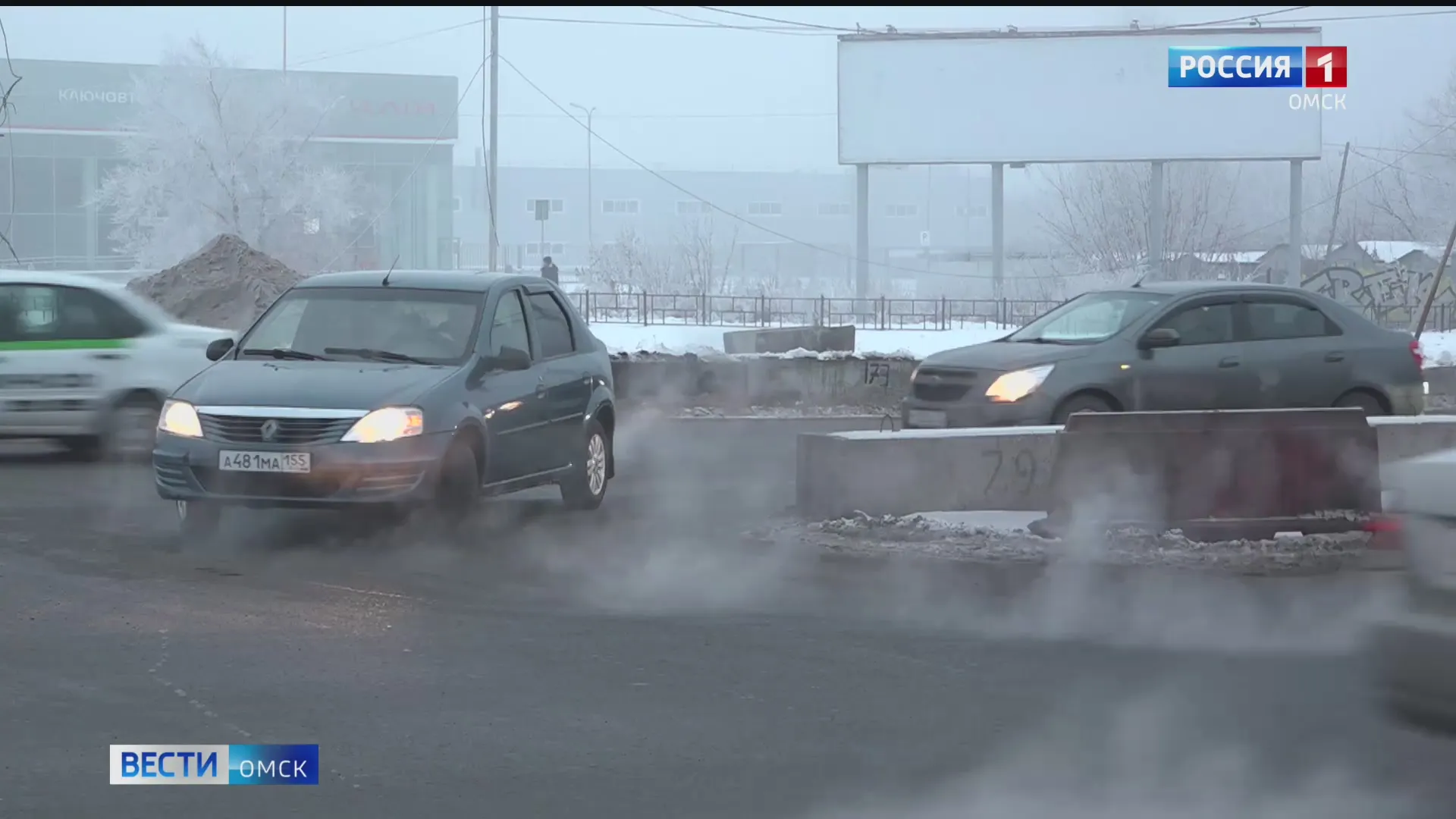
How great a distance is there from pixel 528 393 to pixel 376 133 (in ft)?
252

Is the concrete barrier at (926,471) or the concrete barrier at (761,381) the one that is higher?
the concrete barrier at (761,381)

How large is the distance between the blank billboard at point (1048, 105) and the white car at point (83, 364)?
128 ft

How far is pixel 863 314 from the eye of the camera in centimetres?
4706

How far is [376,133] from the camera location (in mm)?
84375

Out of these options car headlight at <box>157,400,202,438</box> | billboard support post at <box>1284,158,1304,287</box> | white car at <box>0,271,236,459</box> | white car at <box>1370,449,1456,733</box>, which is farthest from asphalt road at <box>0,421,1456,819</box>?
billboard support post at <box>1284,158,1304,287</box>

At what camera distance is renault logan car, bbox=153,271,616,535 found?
30.3 feet

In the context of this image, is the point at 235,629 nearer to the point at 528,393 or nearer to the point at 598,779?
the point at 598,779

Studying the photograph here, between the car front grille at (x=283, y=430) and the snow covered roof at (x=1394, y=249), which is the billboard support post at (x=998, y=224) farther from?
the car front grille at (x=283, y=430)

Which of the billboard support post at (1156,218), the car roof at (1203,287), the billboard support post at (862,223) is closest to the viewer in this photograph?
the car roof at (1203,287)

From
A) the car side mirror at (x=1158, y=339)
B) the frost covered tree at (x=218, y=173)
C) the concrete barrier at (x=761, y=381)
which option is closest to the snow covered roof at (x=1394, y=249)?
the frost covered tree at (x=218, y=173)

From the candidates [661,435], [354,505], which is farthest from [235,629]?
[661,435]

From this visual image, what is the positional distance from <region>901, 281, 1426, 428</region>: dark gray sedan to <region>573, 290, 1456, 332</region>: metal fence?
29837mm

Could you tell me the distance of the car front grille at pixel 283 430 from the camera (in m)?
9.23

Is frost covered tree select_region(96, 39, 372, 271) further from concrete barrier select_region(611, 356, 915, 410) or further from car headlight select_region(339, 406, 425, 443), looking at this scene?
car headlight select_region(339, 406, 425, 443)
